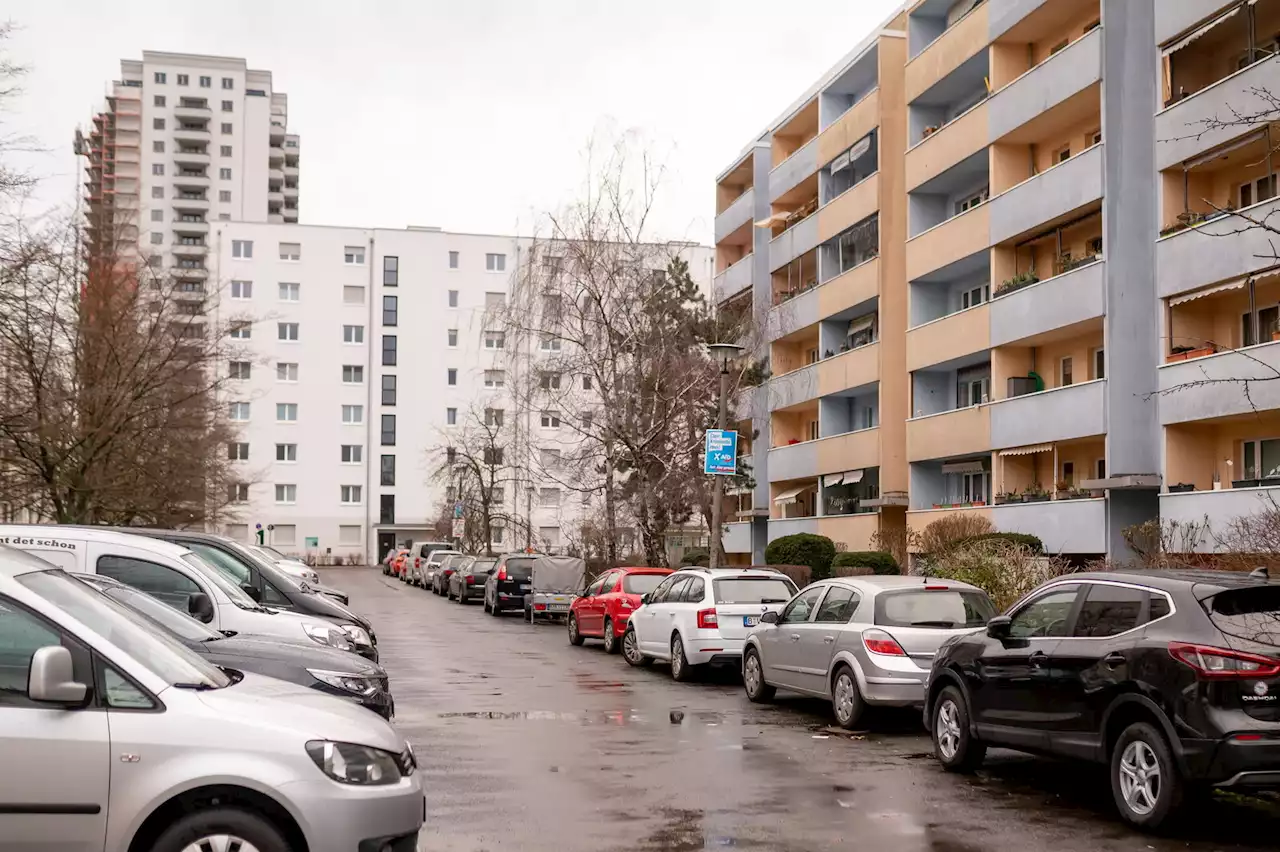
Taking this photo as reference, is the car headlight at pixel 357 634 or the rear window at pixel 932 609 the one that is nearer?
the car headlight at pixel 357 634

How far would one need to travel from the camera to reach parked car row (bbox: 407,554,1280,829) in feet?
28.3

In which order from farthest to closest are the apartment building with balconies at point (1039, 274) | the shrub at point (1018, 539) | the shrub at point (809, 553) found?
the shrub at point (809, 553)
the shrub at point (1018, 539)
the apartment building with balconies at point (1039, 274)

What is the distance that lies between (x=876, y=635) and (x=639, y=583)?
11664 mm

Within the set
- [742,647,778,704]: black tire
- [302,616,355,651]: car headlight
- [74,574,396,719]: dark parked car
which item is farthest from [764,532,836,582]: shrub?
[74,574,396,719]: dark parked car

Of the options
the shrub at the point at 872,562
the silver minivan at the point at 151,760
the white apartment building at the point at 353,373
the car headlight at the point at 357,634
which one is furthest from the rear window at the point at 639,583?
the white apartment building at the point at 353,373

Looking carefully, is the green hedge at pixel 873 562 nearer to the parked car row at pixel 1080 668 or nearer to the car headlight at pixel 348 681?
the parked car row at pixel 1080 668

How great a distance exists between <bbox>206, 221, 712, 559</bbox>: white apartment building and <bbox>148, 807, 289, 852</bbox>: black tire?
84.9 metres

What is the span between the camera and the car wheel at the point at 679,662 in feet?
64.2

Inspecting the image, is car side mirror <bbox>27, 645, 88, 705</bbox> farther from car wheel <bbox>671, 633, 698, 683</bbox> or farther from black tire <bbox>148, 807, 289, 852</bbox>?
car wheel <bbox>671, 633, 698, 683</bbox>

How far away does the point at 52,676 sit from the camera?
18.3 feet

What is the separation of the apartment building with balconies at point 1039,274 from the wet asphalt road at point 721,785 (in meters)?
8.26

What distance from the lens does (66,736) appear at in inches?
225

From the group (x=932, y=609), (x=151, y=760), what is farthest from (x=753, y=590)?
(x=151, y=760)

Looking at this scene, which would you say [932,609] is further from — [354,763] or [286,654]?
[354,763]
